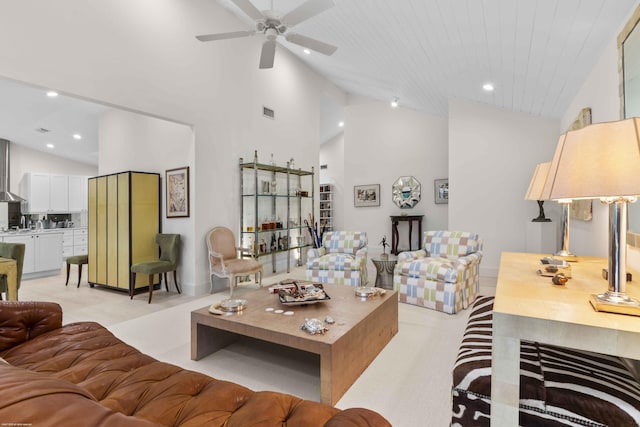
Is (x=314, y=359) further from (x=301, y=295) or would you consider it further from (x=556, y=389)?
(x=556, y=389)

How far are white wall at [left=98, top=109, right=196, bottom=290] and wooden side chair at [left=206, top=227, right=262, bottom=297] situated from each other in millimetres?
272

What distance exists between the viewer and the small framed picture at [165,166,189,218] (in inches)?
182

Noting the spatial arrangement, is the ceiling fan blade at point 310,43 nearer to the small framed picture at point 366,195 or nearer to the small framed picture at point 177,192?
the small framed picture at point 177,192

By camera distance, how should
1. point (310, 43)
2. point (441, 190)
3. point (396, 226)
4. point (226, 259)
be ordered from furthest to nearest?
point (396, 226) < point (441, 190) < point (226, 259) < point (310, 43)

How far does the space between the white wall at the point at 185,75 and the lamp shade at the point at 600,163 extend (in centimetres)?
403

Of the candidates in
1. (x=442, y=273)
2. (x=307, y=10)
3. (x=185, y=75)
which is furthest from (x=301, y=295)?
(x=185, y=75)

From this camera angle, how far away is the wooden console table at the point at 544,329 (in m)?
0.95

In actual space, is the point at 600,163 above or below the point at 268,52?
below

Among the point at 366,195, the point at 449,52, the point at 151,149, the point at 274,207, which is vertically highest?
the point at 449,52

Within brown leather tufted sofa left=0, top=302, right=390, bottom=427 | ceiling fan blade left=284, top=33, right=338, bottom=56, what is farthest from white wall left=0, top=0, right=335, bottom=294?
brown leather tufted sofa left=0, top=302, right=390, bottom=427

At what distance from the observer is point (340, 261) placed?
434 cm

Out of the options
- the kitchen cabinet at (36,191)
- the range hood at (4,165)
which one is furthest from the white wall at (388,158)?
the range hood at (4,165)

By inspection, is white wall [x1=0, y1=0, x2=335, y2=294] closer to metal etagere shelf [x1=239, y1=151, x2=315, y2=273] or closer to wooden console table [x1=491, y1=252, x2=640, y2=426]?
metal etagere shelf [x1=239, y1=151, x2=315, y2=273]

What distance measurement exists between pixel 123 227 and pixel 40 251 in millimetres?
2729
